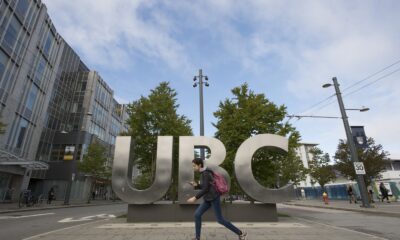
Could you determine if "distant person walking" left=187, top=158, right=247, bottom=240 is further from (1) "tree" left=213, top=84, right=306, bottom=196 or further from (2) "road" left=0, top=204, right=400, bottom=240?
(1) "tree" left=213, top=84, right=306, bottom=196

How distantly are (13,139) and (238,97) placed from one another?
1076 inches

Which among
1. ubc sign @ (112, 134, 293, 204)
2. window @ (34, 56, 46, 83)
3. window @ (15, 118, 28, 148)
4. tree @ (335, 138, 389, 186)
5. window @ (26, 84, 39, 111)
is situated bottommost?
ubc sign @ (112, 134, 293, 204)

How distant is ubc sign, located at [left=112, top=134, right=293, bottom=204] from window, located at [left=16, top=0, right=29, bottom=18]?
1096 inches

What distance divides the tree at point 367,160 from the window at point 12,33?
3711 centimetres

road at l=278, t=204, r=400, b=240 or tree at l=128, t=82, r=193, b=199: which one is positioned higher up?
tree at l=128, t=82, r=193, b=199

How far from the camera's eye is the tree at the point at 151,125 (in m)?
15.9

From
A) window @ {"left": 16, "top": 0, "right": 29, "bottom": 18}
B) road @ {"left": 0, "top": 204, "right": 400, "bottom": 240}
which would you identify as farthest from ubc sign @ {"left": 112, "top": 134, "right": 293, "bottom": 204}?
window @ {"left": 16, "top": 0, "right": 29, "bottom": 18}

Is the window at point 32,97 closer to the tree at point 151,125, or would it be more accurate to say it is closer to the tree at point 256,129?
the tree at point 151,125

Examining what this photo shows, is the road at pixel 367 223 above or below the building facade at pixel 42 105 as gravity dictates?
below

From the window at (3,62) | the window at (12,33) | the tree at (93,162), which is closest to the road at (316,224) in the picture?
the window at (3,62)

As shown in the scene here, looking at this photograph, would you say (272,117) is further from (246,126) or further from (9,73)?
(9,73)

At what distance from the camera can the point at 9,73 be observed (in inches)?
1085

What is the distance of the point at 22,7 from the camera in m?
29.4

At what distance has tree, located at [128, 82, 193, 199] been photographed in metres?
15.9
